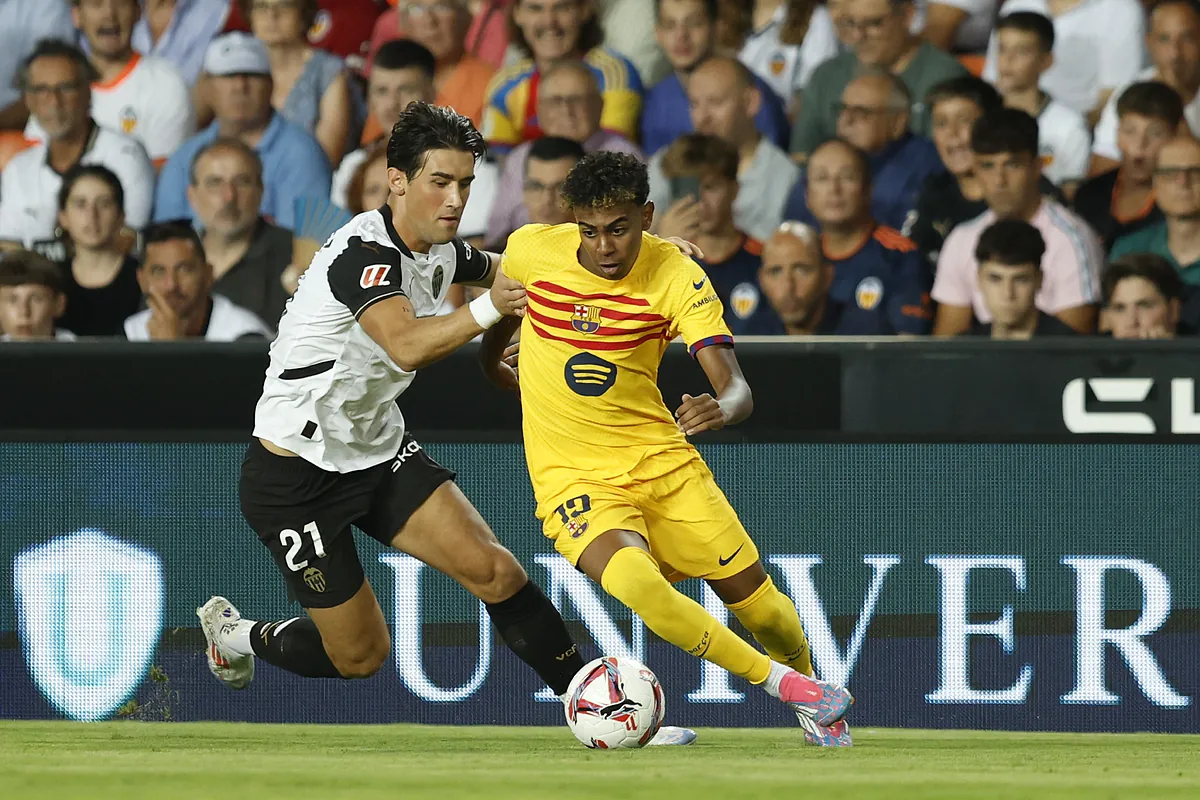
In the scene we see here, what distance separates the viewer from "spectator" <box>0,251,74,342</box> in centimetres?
730

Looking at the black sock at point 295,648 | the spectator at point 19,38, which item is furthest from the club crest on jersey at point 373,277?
the spectator at point 19,38

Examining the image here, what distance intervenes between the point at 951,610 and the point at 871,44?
2.90 metres

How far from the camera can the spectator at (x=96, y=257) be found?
24.7ft

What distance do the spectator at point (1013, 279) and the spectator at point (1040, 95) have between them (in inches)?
26.4

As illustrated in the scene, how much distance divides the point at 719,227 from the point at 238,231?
7.16 feet

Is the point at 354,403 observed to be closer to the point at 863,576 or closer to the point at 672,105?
the point at 863,576

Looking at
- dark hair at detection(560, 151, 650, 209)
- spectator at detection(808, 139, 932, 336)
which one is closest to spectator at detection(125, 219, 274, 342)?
spectator at detection(808, 139, 932, 336)

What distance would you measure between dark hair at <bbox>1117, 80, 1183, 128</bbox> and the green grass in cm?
286

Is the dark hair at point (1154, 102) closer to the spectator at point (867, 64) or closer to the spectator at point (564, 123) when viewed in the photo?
the spectator at point (867, 64)

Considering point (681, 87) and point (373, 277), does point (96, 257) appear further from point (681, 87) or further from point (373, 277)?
point (373, 277)

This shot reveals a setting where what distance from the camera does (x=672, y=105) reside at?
771cm

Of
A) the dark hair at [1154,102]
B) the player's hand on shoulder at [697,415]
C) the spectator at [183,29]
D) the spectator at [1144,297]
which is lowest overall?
the player's hand on shoulder at [697,415]

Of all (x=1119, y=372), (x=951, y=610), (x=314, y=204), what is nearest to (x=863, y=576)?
(x=951, y=610)

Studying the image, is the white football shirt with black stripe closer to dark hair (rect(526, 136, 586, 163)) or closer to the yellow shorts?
the yellow shorts
